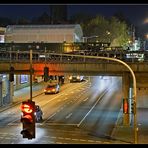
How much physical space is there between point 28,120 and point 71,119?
104 ft

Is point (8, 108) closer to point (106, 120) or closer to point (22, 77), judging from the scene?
point (106, 120)

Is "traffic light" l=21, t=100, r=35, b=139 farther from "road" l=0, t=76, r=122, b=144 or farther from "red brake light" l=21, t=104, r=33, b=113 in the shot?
"road" l=0, t=76, r=122, b=144

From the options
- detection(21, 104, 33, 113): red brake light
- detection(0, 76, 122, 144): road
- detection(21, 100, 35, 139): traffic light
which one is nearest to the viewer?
detection(21, 100, 35, 139): traffic light

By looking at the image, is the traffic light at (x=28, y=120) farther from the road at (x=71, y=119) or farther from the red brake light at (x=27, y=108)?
the road at (x=71, y=119)

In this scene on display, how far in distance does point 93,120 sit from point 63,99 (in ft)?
69.9

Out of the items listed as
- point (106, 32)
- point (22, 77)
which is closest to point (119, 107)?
point (22, 77)

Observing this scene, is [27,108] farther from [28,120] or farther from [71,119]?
[71,119]

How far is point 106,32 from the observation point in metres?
127

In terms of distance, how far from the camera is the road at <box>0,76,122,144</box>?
119ft

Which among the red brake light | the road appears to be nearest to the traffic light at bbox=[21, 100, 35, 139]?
the red brake light

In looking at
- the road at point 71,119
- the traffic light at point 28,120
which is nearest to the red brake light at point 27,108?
the traffic light at point 28,120

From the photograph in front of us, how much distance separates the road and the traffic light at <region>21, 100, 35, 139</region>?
17.9 metres

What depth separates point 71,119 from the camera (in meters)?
48.0

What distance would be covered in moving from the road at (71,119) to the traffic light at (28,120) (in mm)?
17916
